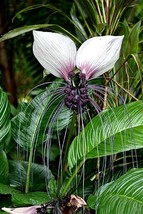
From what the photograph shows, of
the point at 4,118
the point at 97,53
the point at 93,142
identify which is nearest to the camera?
the point at 97,53

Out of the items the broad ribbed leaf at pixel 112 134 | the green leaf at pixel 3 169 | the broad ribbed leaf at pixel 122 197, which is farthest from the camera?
the green leaf at pixel 3 169

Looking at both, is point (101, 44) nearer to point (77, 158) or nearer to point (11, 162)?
point (77, 158)

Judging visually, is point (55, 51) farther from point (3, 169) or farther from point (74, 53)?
point (3, 169)

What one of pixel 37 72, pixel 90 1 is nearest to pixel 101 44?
pixel 90 1

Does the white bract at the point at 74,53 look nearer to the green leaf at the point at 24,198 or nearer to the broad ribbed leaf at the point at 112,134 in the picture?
the broad ribbed leaf at the point at 112,134

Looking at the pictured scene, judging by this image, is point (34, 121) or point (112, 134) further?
point (34, 121)

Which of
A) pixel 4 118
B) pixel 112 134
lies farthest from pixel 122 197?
pixel 4 118

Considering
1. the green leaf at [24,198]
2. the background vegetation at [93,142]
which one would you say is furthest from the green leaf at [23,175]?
the green leaf at [24,198]
